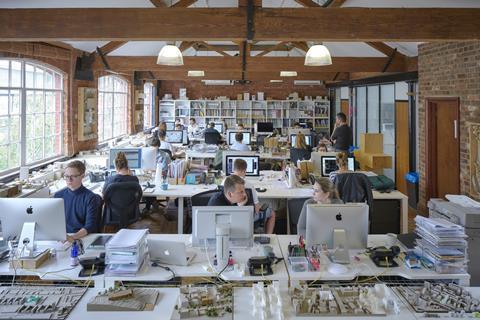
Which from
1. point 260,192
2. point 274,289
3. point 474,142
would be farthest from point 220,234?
point 474,142

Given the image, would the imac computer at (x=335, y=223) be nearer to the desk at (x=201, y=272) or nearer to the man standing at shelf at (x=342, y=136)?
the desk at (x=201, y=272)

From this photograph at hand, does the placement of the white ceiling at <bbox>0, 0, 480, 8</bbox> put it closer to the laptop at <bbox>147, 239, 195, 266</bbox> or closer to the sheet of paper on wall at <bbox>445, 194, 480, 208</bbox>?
the sheet of paper on wall at <bbox>445, 194, 480, 208</bbox>

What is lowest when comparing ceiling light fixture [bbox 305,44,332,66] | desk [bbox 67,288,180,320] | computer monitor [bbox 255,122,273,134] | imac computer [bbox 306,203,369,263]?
desk [bbox 67,288,180,320]

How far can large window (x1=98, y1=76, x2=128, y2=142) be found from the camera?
33.6 ft

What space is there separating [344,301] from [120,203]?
314 centimetres

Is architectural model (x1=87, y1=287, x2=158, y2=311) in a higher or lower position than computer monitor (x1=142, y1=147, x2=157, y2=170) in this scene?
lower

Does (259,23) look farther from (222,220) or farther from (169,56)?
(222,220)

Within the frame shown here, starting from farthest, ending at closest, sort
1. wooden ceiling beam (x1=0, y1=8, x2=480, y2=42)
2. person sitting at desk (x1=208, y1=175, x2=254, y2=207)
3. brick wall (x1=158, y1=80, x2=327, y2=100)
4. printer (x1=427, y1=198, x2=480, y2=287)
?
brick wall (x1=158, y1=80, x2=327, y2=100)
wooden ceiling beam (x1=0, y1=8, x2=480, y2=42)
person sitting at desk (x1=208, y1=175, x2=254, y2=207)
printer (x1=427, y1=198, x2=480, y2=287)

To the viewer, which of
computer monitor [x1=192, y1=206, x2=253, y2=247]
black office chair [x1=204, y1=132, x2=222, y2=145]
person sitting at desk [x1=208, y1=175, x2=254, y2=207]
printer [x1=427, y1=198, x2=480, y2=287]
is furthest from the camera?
black office chair [x1=204, y1=132, x2=222, y2=145]

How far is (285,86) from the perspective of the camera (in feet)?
52.9

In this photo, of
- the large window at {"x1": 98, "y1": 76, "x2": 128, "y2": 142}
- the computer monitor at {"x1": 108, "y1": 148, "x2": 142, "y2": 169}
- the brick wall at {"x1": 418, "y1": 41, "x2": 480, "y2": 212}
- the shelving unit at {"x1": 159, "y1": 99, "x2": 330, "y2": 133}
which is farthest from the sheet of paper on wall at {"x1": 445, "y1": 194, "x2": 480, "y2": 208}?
the shelving unit at {"x1": 159, "y1": 99, "x2": 330, "y2": 133}

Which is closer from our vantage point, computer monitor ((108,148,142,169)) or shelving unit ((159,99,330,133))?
computer monitor ((108,148,142,169))

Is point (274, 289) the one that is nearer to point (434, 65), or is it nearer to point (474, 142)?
point (474, 142)

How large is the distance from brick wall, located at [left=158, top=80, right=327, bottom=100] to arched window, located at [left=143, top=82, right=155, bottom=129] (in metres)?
0.50
